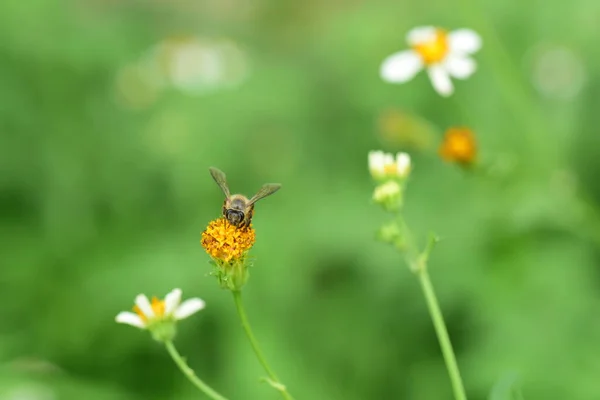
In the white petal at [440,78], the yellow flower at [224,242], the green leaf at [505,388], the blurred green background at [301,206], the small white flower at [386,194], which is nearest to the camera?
the green leaf at [505,388]

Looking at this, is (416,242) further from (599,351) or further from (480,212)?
(599,351)

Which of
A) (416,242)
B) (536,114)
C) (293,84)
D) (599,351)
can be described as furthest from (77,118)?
(599,351)

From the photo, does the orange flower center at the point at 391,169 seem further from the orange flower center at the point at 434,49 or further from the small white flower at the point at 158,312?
the orange flower center at the point at 434,49

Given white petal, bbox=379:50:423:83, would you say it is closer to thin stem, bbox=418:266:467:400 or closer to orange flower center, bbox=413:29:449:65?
orange flower center, bbox=413:29:449:65

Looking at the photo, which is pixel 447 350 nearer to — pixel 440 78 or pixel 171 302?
pixel 171 302

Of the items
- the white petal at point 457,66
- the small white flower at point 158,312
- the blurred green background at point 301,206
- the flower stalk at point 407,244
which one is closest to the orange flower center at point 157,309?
the small white flower at point 158,312

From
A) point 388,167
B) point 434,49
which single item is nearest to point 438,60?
point 434,49
